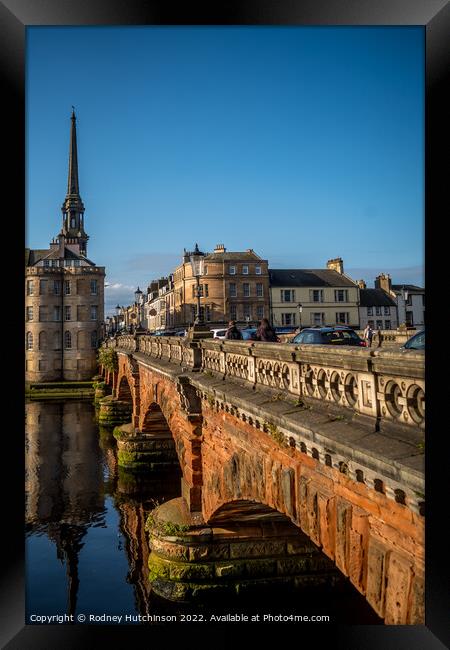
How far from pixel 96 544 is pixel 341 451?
17.2m

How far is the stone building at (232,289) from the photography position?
2473 inches

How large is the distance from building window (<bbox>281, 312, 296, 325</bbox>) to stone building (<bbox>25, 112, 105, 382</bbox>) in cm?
2329

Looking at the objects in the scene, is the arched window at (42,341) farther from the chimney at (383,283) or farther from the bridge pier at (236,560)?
the bridge pier at (236,560)

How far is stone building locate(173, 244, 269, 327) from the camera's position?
62.8 metres

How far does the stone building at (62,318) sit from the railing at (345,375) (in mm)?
57906

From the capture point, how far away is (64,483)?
89.4 ft

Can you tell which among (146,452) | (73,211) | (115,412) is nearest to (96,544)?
(146,452)
